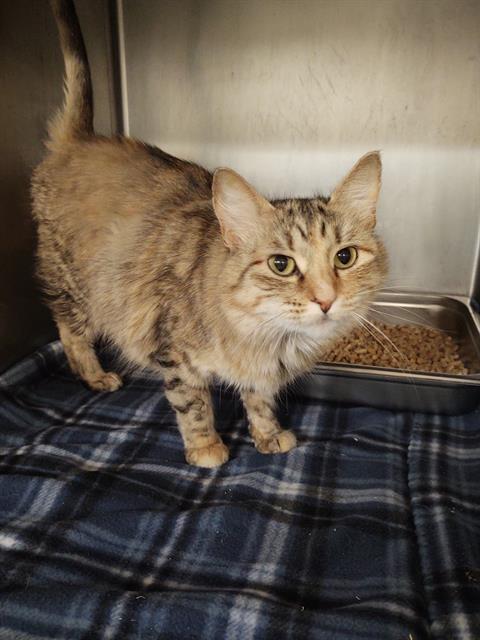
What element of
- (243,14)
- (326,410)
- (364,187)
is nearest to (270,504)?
(326,410)

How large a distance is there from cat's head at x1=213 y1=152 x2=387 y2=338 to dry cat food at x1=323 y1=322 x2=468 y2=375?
23.6 inches

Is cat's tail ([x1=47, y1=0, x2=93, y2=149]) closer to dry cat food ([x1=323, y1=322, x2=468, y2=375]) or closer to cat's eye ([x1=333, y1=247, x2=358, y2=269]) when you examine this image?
cat's eye ([x1=333, y1=247, x2=358, y2=269])

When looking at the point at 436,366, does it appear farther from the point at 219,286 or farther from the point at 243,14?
the point at 243,14

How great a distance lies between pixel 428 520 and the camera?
1276mm

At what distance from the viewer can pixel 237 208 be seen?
1.26 m

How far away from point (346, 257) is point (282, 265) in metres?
0.17

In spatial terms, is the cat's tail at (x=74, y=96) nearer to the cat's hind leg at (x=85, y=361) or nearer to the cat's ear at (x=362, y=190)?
the cat's hind leg at (x=85, y=361)

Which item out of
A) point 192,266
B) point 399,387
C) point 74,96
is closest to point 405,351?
point 399,387

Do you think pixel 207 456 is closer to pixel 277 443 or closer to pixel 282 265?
pixel 277 443

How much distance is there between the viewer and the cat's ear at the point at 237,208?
121cm

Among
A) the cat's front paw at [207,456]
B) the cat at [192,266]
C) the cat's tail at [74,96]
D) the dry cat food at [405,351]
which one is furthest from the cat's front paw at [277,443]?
the cat's tail at [74,96]

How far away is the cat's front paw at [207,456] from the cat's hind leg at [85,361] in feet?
1.71

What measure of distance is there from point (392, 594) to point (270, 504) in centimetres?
37

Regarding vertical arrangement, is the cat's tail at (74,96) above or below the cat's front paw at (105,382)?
→ above
